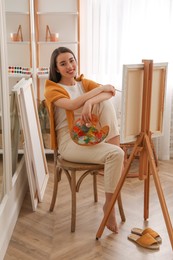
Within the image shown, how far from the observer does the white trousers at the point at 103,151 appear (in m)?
2.50

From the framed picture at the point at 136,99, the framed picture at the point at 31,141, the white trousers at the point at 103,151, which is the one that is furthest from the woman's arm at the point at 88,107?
the framed picture at the point at 31,141

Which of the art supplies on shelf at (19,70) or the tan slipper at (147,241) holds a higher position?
the art supplies on shelf at (19,70)

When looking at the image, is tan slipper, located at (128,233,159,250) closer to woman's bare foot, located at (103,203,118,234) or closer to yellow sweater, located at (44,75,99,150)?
woman's bare foot, located at (103,203,118,234)

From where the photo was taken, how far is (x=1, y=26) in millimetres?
2365

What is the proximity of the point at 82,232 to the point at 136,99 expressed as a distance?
0.95 meters

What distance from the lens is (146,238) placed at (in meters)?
2.46

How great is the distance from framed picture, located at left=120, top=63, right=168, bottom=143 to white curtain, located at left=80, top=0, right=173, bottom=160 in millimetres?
1597

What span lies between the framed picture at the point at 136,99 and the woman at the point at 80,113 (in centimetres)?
21

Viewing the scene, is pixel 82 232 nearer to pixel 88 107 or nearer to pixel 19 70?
pixel 88 107

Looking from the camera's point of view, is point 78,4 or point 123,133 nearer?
point 123,133

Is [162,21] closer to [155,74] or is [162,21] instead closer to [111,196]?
[155,74]

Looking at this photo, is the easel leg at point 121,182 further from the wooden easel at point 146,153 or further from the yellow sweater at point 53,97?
the yellow sweater at point 53,97

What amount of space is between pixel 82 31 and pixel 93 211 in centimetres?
194

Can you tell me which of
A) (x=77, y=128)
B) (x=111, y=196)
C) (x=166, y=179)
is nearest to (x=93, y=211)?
(x=111, y=196)
